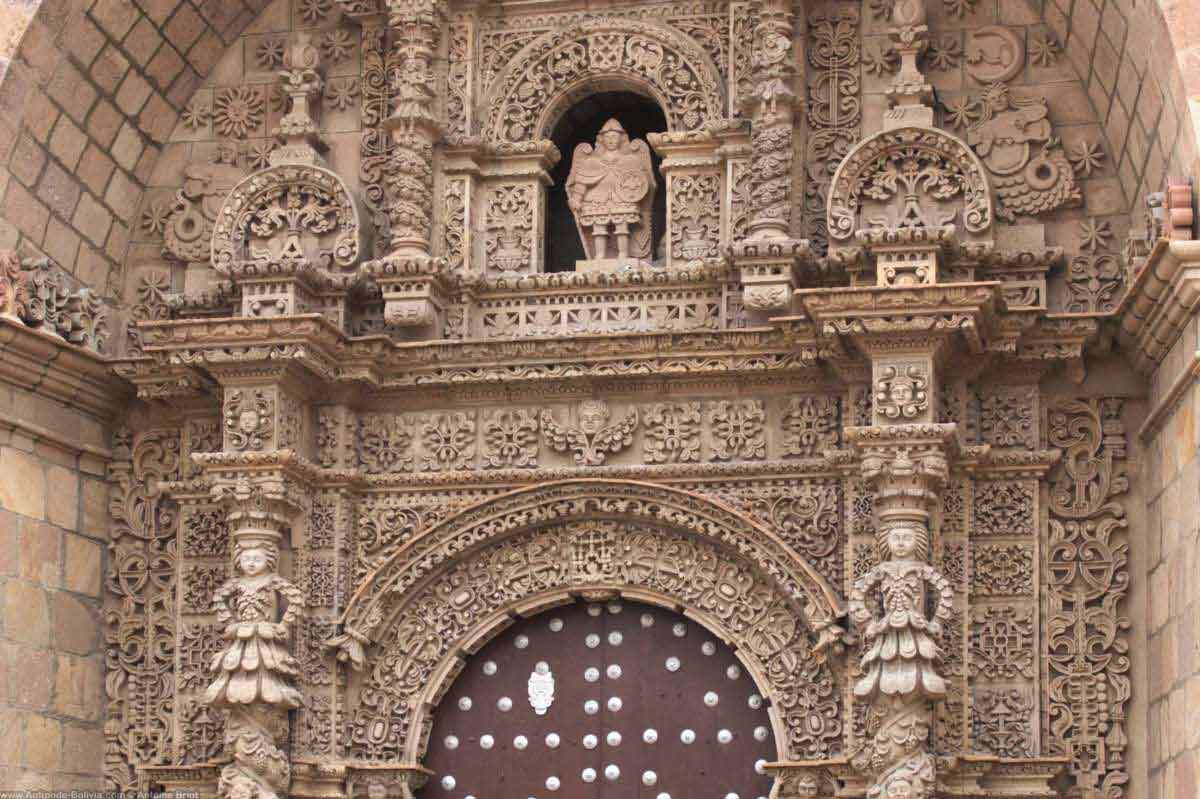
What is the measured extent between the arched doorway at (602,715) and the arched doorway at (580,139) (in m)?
1.89

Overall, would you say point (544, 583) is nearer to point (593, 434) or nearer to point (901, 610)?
point (593, 434)

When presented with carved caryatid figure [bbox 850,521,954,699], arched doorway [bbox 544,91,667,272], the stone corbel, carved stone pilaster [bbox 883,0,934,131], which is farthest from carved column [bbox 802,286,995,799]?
the stone corbel

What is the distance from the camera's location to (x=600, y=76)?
1211 cm

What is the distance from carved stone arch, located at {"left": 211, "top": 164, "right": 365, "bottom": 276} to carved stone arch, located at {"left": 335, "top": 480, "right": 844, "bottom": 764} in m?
1.57

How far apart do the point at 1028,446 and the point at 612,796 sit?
2.59m

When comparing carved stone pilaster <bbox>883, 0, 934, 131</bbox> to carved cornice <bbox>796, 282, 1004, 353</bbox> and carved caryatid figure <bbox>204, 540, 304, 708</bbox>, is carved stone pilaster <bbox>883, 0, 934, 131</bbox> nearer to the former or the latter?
carved cornice <bbox>796, 282, 1004, 353</bbox>

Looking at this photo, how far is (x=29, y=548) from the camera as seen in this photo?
11.7 metres

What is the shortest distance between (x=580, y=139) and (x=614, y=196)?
657mm

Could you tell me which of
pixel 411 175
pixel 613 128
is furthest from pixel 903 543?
pixel 411 175

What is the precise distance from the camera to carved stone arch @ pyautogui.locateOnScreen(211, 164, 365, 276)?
12.0m

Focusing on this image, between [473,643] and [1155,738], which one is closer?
[1155,738]

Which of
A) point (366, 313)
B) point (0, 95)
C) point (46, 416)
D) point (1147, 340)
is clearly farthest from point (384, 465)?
point (1147, 340)

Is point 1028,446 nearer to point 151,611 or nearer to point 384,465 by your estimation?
point 384,465

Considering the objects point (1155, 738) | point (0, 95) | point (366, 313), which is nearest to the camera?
point (1155, 738)
